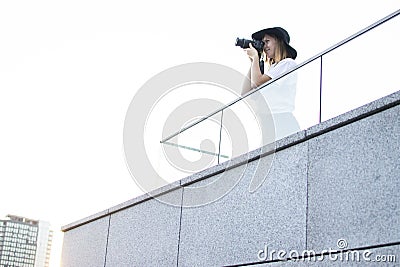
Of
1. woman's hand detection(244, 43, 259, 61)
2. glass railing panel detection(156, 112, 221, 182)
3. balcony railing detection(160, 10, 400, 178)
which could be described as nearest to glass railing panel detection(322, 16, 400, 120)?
balcony railing detection(160, 10, 400, 178)

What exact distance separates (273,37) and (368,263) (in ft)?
9.05

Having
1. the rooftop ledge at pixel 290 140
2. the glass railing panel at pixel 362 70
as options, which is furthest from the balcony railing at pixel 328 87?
the rooftop ledge at pixel 290 140

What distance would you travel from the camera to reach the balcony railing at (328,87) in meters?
5.00

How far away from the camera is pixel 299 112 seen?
5867 millimetres

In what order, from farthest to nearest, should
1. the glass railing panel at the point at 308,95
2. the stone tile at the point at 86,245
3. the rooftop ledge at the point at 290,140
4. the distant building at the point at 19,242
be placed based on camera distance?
the distant building at the point at 19,242 < the stone tile at the point at 86,245 < the glass railing panel at the point at 308,95 < the rooftop ledge at the point at 290,140

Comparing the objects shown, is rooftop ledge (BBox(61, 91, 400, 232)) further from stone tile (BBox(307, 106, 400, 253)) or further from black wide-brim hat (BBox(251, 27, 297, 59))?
black wide-brim hat (BBox(251, 27, 297, 59))

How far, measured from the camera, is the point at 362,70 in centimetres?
515

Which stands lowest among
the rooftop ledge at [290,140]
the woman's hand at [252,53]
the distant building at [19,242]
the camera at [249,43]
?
the rooftop ledge at [290,140]

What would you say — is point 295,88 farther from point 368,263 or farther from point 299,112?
point 368,263

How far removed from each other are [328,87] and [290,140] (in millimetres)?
509

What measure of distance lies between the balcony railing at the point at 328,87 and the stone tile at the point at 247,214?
27cm

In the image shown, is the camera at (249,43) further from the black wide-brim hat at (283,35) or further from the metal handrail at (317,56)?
the metal handrail at (317,56)

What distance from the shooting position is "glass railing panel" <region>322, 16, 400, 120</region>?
495 centimetres

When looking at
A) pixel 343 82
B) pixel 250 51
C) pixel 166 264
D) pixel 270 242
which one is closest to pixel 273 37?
pixel 250 51
